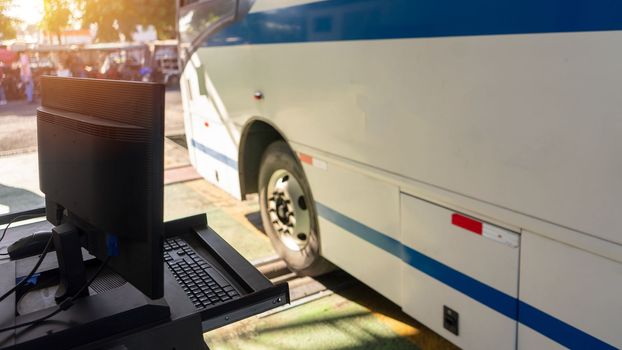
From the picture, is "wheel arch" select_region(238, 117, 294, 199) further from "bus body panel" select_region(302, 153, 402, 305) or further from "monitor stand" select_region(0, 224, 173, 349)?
"monitor stand" select_region(0, 224, 173, 349)

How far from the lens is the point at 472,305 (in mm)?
2518

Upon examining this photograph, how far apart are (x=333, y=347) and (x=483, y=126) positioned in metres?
1.67

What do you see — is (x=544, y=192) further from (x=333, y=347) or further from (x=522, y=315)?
(x=333, y=347)

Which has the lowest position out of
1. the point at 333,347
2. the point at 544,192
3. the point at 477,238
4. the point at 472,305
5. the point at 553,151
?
the point at 333,347

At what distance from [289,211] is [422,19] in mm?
1994

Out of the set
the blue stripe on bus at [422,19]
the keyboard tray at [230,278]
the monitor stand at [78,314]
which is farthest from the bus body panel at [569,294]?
the monitor stand at [78,314]

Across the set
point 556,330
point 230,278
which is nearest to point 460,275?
point 556,330

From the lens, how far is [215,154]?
5.11 m

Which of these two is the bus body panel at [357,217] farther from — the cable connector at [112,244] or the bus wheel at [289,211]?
the cable connector at [112,244]

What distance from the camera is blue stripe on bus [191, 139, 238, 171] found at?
4708 mm

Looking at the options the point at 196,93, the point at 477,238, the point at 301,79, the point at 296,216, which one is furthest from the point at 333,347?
the point at 196,93

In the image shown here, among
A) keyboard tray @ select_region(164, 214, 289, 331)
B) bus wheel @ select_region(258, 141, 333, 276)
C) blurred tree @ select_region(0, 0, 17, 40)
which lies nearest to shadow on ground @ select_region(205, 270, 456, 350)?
bus wheel @ select_region(258, 141, 333, 276)

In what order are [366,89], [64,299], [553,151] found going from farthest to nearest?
[366,89] < [553,151] < [64,299]

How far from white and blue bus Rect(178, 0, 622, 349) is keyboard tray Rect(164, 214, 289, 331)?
3.12 feet
